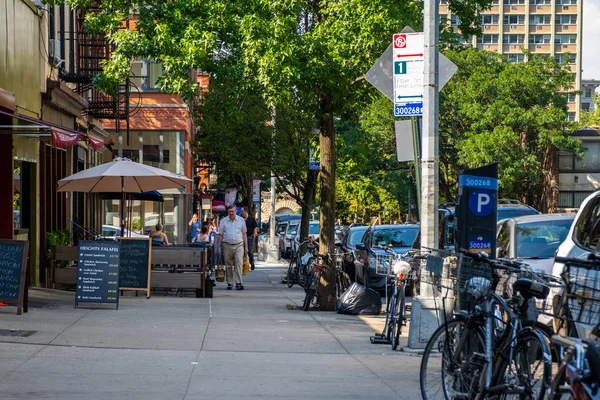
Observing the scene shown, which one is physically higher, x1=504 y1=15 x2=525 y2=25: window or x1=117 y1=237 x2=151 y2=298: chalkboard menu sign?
x1=504 y1=15 x2=525 y2=25: window

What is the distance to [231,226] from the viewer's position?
69.9 feet

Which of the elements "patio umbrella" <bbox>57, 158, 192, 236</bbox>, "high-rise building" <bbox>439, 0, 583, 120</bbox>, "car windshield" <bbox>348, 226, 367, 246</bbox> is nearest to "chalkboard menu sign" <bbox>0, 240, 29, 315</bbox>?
"patio umbrella" <bbox>57, 158, 192, 236</bbox>

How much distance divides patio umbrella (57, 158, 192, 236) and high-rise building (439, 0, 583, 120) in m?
127

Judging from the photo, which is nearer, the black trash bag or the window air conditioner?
the black trash bag

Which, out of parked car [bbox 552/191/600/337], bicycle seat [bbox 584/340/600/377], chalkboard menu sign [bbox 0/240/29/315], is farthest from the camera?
chalkboard menu sign [bbox 0/240/29/315]

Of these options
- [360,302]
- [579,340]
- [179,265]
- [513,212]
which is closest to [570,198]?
[513,212]

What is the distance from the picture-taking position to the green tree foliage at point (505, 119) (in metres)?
52.9

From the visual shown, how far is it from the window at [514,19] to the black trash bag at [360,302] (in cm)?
13432

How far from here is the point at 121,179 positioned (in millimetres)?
20266

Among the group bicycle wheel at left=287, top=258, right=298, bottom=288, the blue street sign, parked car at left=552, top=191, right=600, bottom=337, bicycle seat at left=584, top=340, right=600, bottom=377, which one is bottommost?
bicycle wheel at left=287, top=258, right=298, bottom=288

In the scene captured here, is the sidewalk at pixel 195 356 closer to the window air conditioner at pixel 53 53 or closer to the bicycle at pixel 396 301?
the bicycle at pixel 396 301

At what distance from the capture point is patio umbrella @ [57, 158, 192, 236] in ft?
60.6

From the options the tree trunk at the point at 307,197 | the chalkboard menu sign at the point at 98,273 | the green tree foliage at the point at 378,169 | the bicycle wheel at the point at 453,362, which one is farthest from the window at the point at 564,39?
the bicycle wheel at the point at 453,362

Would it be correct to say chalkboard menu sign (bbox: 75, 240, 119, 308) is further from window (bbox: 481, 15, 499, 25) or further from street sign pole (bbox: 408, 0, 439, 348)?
window (bbox: 481, 15, 499, 25)
